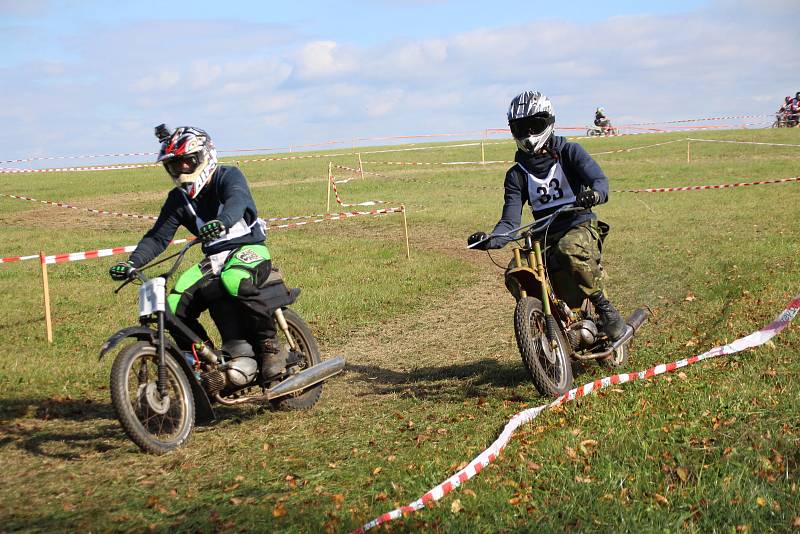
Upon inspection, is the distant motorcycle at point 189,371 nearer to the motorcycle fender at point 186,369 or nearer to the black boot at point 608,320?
the motorcycle fender at point 186,369

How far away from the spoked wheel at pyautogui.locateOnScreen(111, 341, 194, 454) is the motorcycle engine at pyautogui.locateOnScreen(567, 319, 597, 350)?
3.20m

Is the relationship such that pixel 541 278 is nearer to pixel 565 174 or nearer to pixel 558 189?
pixel 558 189

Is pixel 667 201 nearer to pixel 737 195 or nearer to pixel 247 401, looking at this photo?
pixel 737 195

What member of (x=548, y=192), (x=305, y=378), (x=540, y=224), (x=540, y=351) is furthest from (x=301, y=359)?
(x=548, y=192)

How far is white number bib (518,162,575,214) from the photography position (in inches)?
300

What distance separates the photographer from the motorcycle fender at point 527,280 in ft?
23.6

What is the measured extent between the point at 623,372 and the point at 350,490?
3.52 m

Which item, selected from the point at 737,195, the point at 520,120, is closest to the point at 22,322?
the point at 520,120

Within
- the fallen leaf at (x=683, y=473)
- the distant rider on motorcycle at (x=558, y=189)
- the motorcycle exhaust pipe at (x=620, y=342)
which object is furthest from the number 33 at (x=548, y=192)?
the fallen leaf at (x=683, y=473)

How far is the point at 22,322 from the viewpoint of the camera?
11609 millimetres

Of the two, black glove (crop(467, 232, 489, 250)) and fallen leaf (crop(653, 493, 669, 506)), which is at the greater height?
black glove (crop(467, 232, 489, 250))

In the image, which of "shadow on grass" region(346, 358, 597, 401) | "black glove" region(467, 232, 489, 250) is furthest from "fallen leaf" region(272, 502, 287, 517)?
"shadow on grass" region(346, 358, 597, 401)

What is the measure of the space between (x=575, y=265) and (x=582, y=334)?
2.09ft

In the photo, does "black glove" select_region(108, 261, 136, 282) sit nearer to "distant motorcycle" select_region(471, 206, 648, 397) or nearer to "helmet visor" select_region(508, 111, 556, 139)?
"distant motorcycle" select_region(471, 206, 648, 397)
